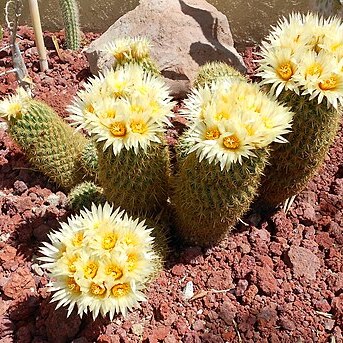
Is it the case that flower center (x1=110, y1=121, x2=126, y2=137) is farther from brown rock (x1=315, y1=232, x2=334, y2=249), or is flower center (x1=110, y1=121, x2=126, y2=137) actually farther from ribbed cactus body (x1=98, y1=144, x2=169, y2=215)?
brown rock (x1=315, y1=232, x2=334, y2=249)

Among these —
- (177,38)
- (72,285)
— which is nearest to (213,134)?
(72,285)

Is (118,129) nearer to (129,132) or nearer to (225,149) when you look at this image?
(129,132)

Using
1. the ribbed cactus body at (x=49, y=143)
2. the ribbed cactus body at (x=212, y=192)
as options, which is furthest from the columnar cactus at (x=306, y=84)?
the ribbed cactus body at (x=49, y=143)

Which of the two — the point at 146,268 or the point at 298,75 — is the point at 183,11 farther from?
the point at 146,268

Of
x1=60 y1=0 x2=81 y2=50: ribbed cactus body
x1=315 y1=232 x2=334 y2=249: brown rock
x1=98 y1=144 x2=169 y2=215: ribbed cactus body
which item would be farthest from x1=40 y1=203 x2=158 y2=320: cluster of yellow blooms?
x1=60 y1=0 x2=81 y2=50: ribbed cactus body

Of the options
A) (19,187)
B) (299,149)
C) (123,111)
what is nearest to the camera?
(123,111)

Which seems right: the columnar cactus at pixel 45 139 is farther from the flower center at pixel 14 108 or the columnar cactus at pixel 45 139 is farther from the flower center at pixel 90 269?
the flower center at pixel 90 269
